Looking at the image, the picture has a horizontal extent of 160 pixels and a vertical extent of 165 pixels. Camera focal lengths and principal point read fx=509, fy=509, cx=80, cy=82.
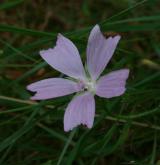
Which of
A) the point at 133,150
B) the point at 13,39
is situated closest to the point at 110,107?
the point at 133,150

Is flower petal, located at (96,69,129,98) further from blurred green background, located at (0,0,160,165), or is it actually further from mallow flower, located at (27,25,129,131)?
blurred green background, located at (0,0,160,165)

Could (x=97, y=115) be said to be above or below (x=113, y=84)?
above

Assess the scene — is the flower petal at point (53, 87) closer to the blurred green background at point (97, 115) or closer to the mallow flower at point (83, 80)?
the mallow flower at point (83, 80)

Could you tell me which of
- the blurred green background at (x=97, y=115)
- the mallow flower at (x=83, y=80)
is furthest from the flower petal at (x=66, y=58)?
the blurred green background at (x=97, y=115)

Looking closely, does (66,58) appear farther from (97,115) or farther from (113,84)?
(97,115)

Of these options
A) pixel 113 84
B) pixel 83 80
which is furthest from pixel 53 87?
pixel 113 84

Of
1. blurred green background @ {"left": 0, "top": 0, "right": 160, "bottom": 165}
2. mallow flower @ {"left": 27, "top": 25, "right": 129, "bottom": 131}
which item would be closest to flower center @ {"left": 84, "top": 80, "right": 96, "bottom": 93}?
mallow flower @ {"left": 27, "top": 25, "right": 129, "bottom": 131}
